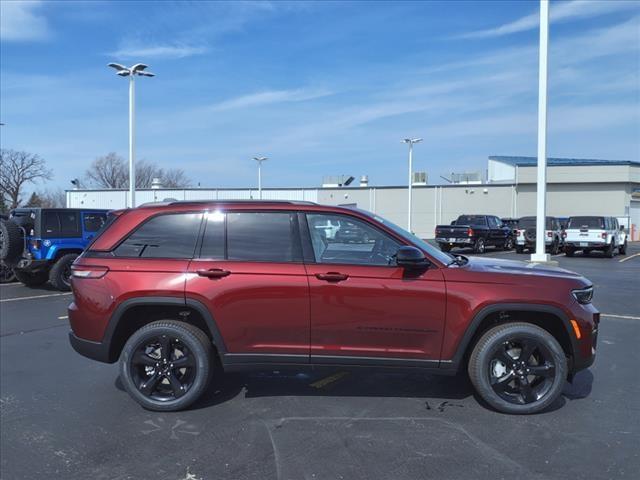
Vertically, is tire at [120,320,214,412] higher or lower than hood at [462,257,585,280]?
lower

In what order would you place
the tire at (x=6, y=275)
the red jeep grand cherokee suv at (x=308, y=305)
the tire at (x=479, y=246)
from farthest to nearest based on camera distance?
1. the tire at (x=479, y=246)
2. the tire at (x=6, y=275)
3. the red jeep grand cherokee suv at (x=308, y=305)

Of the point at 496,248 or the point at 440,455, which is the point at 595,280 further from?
the point at 496,248

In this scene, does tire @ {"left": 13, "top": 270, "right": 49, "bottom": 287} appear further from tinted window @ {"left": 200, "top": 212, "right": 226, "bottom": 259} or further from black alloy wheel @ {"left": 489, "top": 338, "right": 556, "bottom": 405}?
black alloy wheel @ {"left": 489, "top": 338, "right": 556, "bottom": 405}

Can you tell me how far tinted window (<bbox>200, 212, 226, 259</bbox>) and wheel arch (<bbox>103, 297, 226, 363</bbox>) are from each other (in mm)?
427

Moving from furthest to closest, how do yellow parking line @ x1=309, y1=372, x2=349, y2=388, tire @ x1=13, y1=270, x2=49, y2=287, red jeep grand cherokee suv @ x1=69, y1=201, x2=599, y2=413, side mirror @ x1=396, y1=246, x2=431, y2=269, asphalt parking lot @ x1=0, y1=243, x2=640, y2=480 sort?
tire @ x1=13, y1=270, x2=49, y2=287 → yellow parking line @ x1=309, y1=372, x2=349, y2=388 → red jeep grand cherokee suv @ x1=69, y1=201, x2=599, y2=413 → side mirror @ x1=396, y1=246, x2=431, y2=269 → asphalt parking lot @ x1=0, y1=243, x2=640, y2=480

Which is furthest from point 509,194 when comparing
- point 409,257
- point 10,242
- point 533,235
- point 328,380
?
point 409,257

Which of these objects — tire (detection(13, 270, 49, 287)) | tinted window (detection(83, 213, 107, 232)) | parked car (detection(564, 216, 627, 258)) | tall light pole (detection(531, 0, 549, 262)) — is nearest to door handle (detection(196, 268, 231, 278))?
tinted window (detection(83, 213, 107, 232))

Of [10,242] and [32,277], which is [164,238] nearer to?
[10,242]

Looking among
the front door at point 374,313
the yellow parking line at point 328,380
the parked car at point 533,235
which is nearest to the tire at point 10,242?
the yellow parking line at point 328,380

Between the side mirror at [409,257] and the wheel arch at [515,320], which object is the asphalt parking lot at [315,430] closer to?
the wheel arch at [515,320]

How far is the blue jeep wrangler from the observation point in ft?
38.9

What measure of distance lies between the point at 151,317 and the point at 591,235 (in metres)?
23.1

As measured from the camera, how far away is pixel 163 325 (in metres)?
4.52

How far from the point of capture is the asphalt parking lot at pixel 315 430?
11.7 feet
